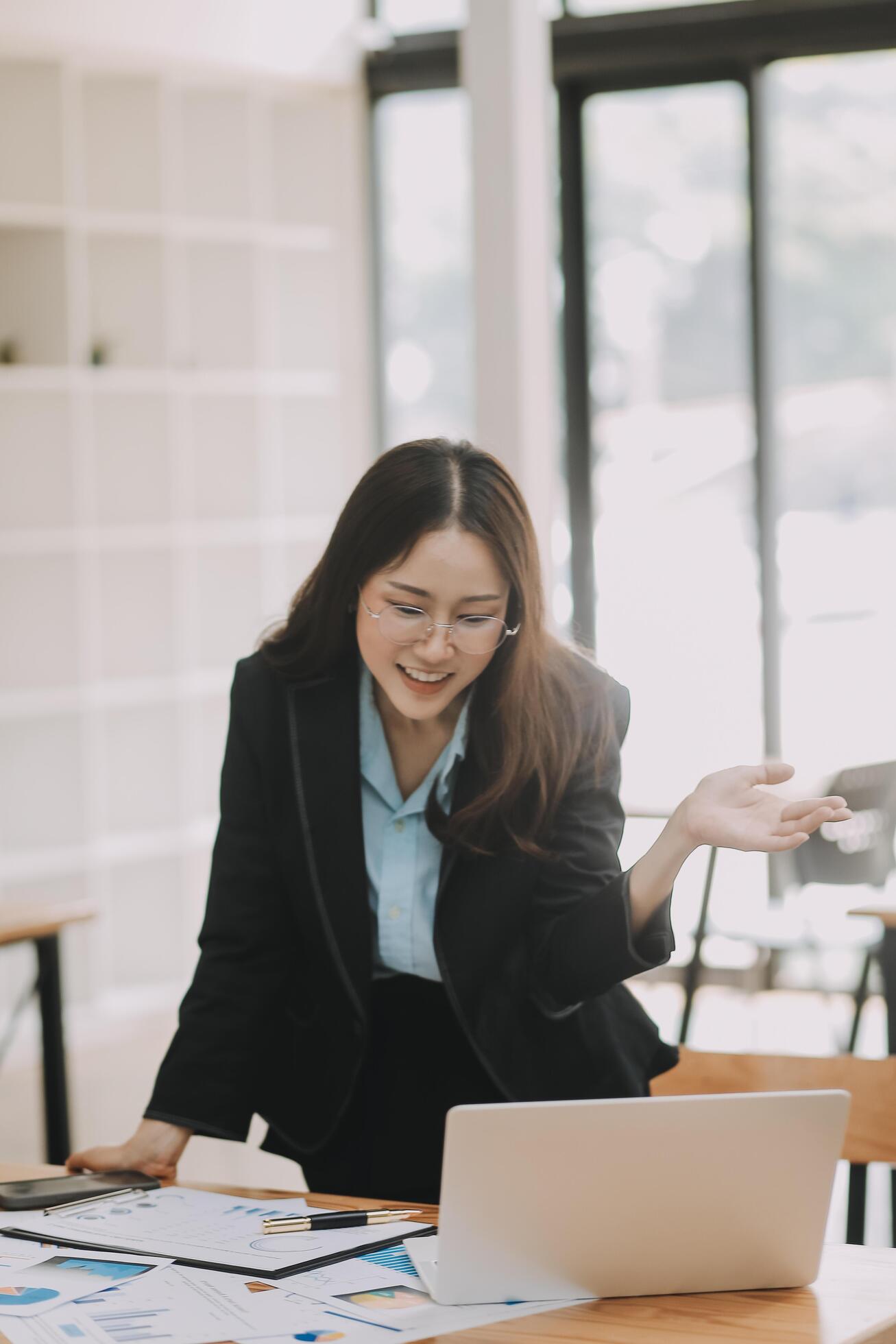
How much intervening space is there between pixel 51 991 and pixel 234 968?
1.38 m

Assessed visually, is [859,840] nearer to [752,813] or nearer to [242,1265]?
[752,813]

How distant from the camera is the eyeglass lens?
1.77 m

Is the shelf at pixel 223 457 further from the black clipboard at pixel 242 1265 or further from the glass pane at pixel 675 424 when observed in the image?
the black clipboard at pixel 242 1265

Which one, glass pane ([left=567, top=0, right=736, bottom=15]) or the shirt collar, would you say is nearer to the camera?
the shirt collar

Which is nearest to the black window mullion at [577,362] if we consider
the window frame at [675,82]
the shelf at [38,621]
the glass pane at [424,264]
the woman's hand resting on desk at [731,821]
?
the window frame at [675,82]

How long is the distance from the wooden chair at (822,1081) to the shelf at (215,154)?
4.20 meters

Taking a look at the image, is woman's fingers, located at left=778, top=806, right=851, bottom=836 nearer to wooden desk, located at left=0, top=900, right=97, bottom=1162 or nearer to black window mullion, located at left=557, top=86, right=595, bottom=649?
wooden desk, located at left=0, top=900, right=97, bottom=1162

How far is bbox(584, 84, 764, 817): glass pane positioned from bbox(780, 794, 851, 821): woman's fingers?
401cm

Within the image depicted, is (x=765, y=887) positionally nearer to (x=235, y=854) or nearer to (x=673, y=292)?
(x=673, y=292)

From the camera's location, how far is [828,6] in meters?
5.35

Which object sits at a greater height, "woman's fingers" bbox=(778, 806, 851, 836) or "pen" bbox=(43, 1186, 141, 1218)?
"woman's fingers" bbox=(778, 806, 851, 836)

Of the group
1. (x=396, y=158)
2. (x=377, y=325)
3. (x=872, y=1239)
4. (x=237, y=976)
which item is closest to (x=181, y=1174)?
(x=872, y=1239)

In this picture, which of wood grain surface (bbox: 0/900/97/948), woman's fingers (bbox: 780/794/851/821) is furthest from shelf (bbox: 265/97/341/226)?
woman's fingers (bbox: 780/794/851/821)

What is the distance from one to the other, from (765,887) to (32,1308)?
4.49 metres
